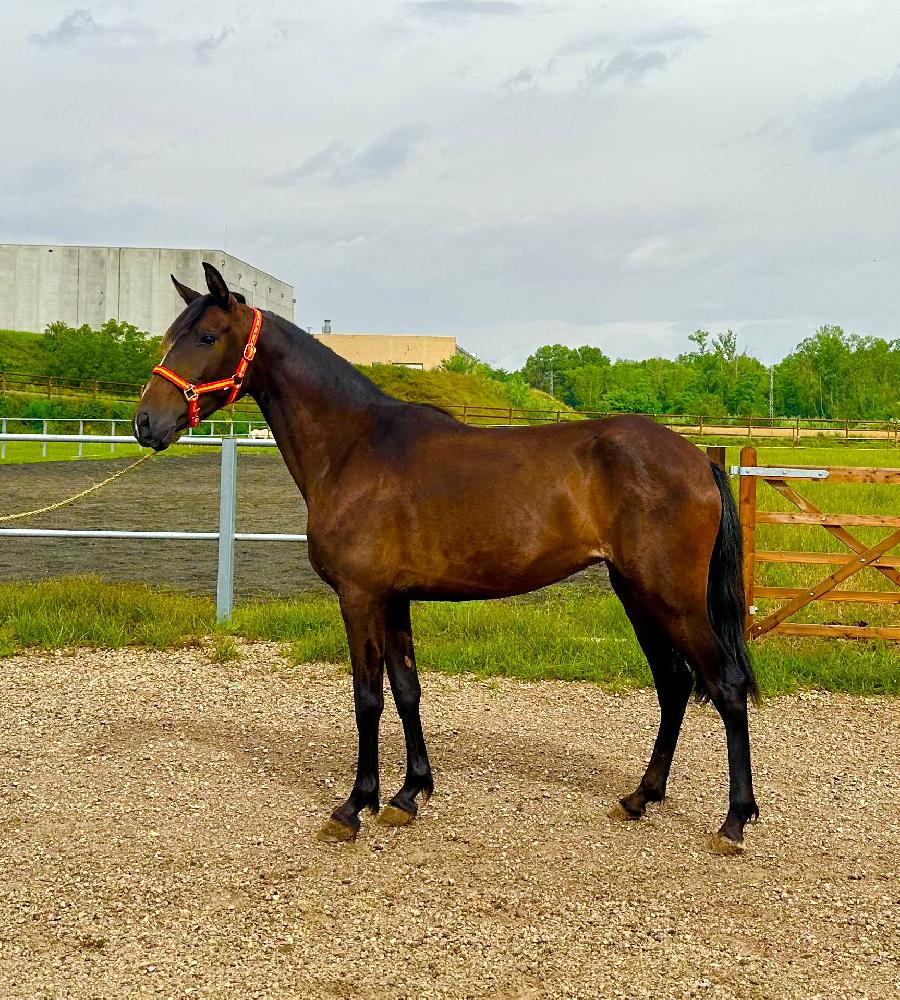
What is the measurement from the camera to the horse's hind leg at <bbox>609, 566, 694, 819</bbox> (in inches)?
167

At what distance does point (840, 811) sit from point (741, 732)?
2.66 feet

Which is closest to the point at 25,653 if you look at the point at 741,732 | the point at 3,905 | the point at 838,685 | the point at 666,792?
the point at 3,905

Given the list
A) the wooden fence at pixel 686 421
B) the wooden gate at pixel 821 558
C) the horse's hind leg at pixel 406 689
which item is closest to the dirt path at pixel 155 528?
the wooden gate at pixel 821 558

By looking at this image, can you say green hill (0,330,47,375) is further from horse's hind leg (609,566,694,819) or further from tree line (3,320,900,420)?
horse's hind leg (609,566,694,819)

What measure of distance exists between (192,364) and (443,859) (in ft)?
7.73

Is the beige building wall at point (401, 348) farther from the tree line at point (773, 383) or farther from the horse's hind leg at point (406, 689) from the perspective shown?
the horse's hind leg at point (406, 689)

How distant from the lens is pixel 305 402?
13.8ft

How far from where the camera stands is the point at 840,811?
4.32 meters

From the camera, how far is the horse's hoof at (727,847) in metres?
3.83

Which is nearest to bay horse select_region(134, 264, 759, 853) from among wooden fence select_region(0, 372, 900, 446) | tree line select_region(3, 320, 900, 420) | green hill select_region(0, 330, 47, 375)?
wooden fence select_region(0, 372, 900, 446)

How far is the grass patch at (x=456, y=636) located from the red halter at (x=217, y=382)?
327cm

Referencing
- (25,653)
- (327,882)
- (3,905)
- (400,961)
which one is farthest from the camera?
(25,653)

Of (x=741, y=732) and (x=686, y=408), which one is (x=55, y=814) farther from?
(x=686, y=408)

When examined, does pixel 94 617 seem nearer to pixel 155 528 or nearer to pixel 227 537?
pixel 227 537
